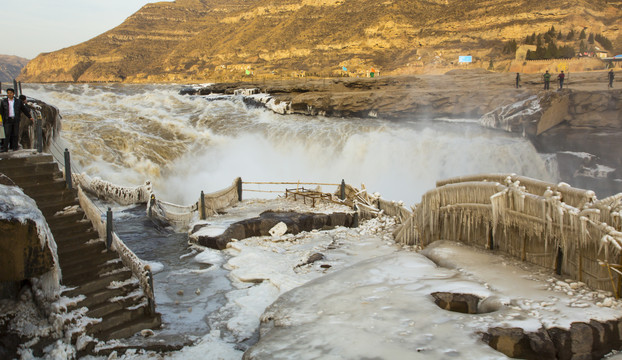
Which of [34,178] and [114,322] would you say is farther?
[34,178]

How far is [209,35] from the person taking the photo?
15525 cm

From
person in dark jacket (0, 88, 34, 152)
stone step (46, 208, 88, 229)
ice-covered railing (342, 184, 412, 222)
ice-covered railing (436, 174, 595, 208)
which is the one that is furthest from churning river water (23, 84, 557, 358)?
ice-covered railing (436, 174, 595, 208)

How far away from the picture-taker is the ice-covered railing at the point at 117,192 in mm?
16172

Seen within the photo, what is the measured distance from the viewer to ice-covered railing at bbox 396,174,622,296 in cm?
552

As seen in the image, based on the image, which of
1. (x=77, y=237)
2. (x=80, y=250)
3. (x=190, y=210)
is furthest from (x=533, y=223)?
(x=190, y=210)

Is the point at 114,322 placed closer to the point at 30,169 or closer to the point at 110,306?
the point at 110,306

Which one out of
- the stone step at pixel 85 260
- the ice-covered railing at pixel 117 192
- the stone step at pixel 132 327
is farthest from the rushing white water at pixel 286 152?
the stone step at pixel 132 327

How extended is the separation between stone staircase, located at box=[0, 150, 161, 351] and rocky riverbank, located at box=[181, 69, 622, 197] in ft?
72.8

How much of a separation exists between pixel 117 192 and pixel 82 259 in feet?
32.5

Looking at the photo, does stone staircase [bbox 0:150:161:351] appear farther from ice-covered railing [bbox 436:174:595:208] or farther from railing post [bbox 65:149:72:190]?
ice-covered railing [bbox 436:174:595:208]

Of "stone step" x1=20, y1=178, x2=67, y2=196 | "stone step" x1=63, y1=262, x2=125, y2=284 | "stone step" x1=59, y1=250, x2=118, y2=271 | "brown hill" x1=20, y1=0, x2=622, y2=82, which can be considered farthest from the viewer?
"brown hill" x1=20, y1=0, x2=622, y2=82

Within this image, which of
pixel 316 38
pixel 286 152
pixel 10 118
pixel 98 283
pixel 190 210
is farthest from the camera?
pixel 316 38

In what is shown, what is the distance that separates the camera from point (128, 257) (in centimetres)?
728

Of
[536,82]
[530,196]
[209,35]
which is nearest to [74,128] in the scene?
[530,196]
